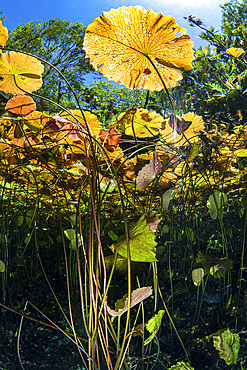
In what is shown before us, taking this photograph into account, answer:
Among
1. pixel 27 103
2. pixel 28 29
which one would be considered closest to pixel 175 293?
pixel 27 103

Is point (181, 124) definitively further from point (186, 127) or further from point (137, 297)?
point (137, 297)

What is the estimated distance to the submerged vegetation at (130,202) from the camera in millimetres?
467

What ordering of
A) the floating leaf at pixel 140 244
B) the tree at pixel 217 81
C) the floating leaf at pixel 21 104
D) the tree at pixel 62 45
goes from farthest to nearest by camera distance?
1. the tree at pixel 62 45
2. the tree at pixel 217 81
3. the floating leaf at pixel 21 104
4. the floating leaf at pixel 140 244

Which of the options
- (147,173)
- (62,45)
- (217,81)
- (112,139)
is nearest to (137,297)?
(147,173)

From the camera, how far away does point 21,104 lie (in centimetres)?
63

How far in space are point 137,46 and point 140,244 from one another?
31 centimetres

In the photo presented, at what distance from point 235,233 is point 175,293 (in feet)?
1.23

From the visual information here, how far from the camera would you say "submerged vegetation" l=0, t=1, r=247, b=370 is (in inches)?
18.4

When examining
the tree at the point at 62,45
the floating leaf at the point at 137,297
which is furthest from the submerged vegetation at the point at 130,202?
the tree at the point at 62,45

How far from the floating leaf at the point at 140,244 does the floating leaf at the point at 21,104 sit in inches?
14.0

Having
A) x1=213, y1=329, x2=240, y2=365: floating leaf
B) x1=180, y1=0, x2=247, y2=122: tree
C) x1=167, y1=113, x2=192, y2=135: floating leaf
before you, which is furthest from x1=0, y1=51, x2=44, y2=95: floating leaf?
x1=180, y1=0, x2=247, y2=122: tree

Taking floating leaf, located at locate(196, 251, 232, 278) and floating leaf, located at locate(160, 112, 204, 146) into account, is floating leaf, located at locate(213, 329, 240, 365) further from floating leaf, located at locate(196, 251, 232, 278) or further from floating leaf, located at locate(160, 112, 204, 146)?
floating leaf, located at locate(160, 112, 204, 146)

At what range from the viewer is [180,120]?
0.66 m

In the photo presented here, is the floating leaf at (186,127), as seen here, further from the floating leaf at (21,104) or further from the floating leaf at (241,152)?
the floating leaf at (21,104)
